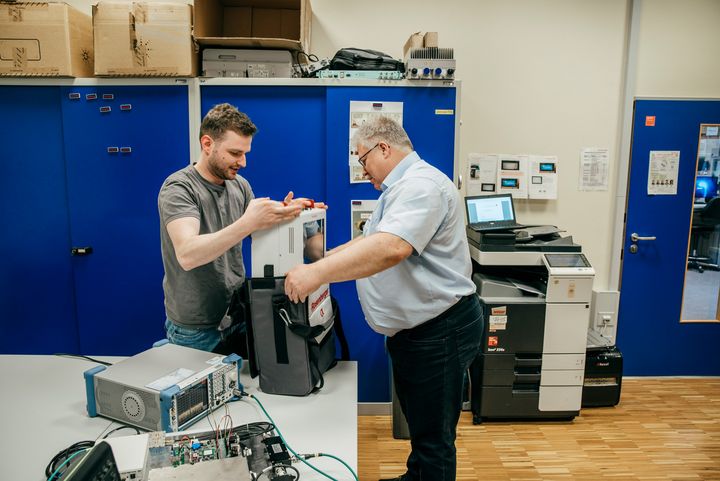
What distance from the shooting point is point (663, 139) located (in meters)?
3.43

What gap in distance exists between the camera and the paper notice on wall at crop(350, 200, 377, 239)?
2.83 m

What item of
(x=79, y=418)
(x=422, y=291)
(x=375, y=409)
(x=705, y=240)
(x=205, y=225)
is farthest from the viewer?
(x=705, y=240)

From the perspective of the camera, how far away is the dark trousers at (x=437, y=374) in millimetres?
1705

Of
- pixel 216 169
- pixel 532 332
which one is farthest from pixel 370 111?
pixel 532 332

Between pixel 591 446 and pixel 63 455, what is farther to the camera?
pixel 591 446

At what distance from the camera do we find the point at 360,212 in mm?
2836

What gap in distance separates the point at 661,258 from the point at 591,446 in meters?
1.59

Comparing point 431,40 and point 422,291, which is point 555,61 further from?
point 422,291

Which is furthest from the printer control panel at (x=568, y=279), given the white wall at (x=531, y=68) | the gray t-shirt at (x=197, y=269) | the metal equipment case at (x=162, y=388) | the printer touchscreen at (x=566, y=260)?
the metal equipment case at (x=162, y=388)

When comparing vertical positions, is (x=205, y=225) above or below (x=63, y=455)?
above

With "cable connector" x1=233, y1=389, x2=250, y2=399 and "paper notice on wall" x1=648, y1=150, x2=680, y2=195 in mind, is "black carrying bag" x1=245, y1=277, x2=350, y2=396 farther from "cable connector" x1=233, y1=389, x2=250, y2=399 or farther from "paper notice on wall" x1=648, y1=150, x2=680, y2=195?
"paper notice on wall" x1=648, y1=150, x2=680, y2=195

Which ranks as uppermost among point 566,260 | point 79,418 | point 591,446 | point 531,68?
point 531,68

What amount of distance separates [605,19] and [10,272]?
4.19 metres

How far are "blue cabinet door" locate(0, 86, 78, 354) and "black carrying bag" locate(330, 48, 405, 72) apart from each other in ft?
5.36
